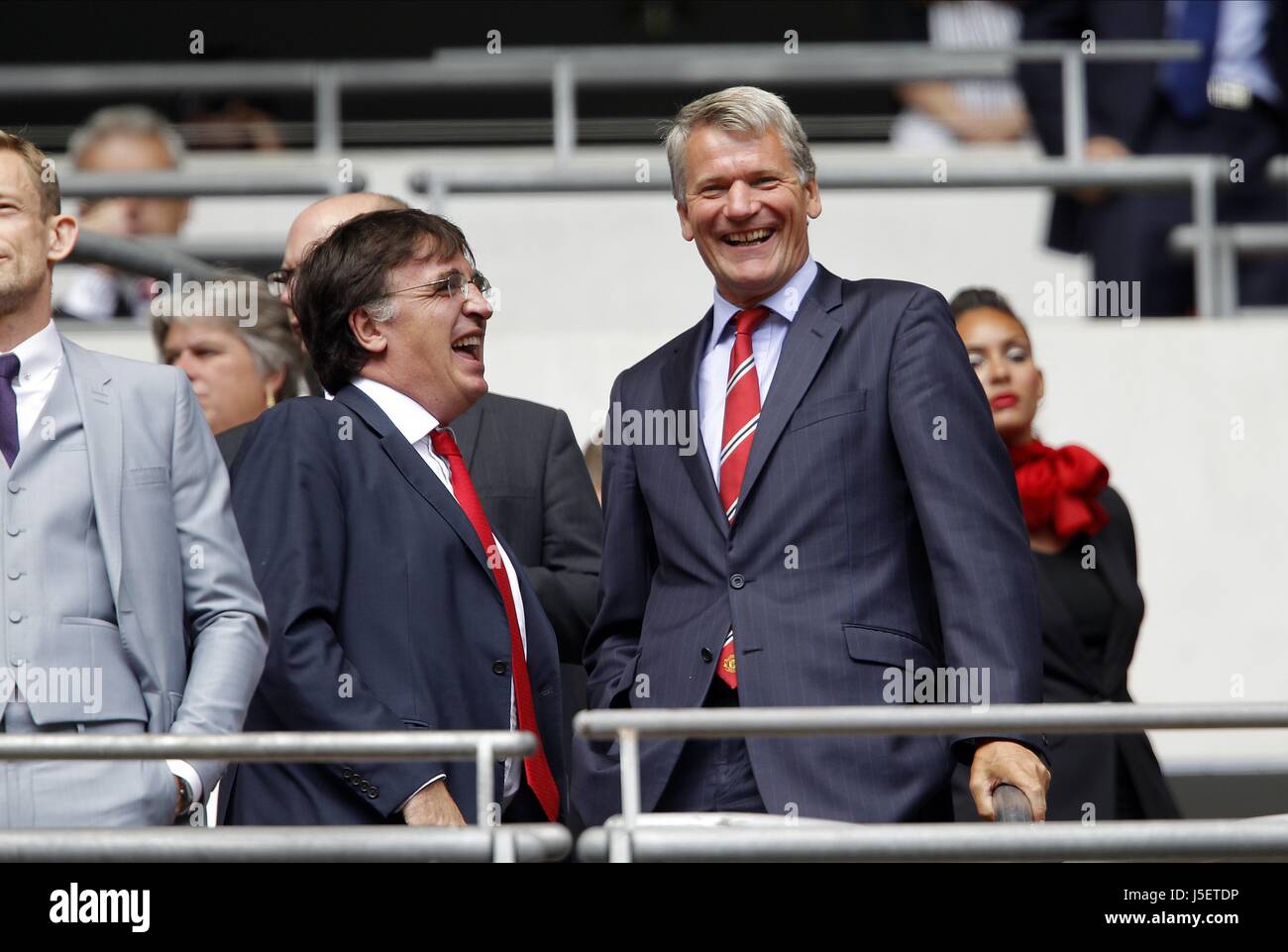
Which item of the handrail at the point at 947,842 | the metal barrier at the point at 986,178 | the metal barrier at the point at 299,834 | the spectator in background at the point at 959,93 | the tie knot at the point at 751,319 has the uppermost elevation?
the spectator in background at the point at 959,93

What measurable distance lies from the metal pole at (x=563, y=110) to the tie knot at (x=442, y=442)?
12.2ft

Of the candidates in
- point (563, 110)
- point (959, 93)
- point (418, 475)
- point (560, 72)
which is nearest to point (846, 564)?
point (418, 475)

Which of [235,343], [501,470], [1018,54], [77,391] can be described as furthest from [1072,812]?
[1018,54]

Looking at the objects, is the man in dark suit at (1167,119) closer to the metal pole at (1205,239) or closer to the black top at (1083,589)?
the metal pole at (1205,239)

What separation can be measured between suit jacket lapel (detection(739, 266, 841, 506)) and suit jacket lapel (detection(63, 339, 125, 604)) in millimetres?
1017

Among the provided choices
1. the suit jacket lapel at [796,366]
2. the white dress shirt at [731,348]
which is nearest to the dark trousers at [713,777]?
the suit jacket lapel at [796,366]

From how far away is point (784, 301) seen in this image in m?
4.07

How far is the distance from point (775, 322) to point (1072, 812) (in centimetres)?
181

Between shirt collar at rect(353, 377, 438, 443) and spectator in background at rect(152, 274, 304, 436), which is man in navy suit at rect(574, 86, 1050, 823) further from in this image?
spectator in background at rect(152, 274, 304, 436)

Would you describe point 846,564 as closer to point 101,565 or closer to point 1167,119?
point 101,565

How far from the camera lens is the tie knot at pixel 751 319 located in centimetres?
409

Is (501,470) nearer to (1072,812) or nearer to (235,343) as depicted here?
(235,343)
